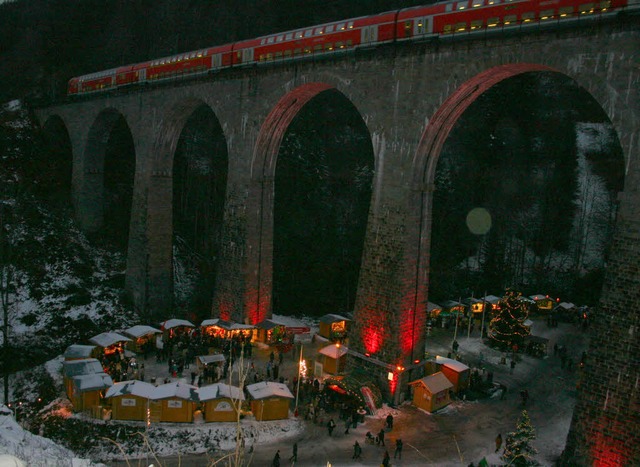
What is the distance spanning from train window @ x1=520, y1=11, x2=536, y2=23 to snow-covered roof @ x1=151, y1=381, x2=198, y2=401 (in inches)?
759

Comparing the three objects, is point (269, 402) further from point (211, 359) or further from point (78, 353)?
point (78, 353)

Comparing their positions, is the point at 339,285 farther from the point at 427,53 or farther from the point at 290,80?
the point at 427,53

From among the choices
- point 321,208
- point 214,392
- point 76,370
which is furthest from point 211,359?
point 321,208

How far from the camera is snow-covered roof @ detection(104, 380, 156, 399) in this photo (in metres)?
18.9

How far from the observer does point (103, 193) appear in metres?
43.0

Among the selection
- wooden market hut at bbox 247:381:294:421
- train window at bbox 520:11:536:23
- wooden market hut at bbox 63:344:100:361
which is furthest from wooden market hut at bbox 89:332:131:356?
train window at bbox 520:11:536:23

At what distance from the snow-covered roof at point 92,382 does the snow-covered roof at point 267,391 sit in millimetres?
6266

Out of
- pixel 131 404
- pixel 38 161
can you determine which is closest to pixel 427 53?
pixel 131 404

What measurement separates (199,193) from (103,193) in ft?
28.5

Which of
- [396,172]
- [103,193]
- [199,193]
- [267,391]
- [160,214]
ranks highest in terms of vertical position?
[396,172]

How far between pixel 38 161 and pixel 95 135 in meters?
8.69

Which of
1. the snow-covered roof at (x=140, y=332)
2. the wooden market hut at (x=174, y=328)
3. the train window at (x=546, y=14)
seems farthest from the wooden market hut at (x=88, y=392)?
the train window at (x=546, y=14)

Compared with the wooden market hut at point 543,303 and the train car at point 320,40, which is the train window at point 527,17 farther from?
the wooden market hut at point 543,303

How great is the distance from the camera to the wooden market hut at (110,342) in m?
24.6
